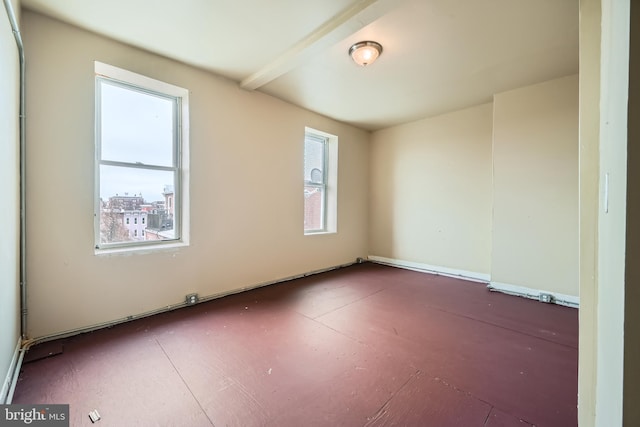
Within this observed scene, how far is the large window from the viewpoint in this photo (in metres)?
2.52

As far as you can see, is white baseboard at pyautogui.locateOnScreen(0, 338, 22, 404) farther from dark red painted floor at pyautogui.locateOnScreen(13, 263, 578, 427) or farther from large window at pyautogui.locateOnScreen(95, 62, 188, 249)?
large window at pyautogui.locateOnScreen(95, 62, 188, 249)

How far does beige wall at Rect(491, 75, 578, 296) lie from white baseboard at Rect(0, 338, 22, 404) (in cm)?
489

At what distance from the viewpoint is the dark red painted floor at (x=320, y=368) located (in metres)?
1.48

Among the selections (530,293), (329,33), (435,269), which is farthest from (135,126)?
(530,293)

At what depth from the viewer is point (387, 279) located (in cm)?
423

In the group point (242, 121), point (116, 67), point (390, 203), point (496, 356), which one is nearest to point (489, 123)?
point (390, 203)

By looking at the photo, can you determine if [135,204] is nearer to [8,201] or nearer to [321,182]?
[8,201]

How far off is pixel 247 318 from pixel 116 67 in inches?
110

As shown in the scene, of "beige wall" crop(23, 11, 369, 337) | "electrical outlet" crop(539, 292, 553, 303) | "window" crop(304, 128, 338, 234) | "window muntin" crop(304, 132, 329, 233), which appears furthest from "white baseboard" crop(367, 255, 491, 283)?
"window muntin" crop(304, 132, 329, 233)

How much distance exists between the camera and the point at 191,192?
2.98 meters

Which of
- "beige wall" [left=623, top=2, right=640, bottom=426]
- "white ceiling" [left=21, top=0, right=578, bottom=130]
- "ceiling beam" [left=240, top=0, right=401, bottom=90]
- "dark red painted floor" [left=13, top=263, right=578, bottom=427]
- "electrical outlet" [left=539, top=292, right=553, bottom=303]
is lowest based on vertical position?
"dark red painted floor" [left=13, top=263, right=578, bottom=427]

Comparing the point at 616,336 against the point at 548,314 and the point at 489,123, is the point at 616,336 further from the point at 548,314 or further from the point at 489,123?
the point at 489,123

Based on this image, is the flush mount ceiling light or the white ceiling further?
the flush mount ceiling light

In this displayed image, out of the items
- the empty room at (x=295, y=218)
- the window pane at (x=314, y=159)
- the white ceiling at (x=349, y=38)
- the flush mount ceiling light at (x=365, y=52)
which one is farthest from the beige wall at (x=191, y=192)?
the flush mount ceiling light at (x=365, y=52)
